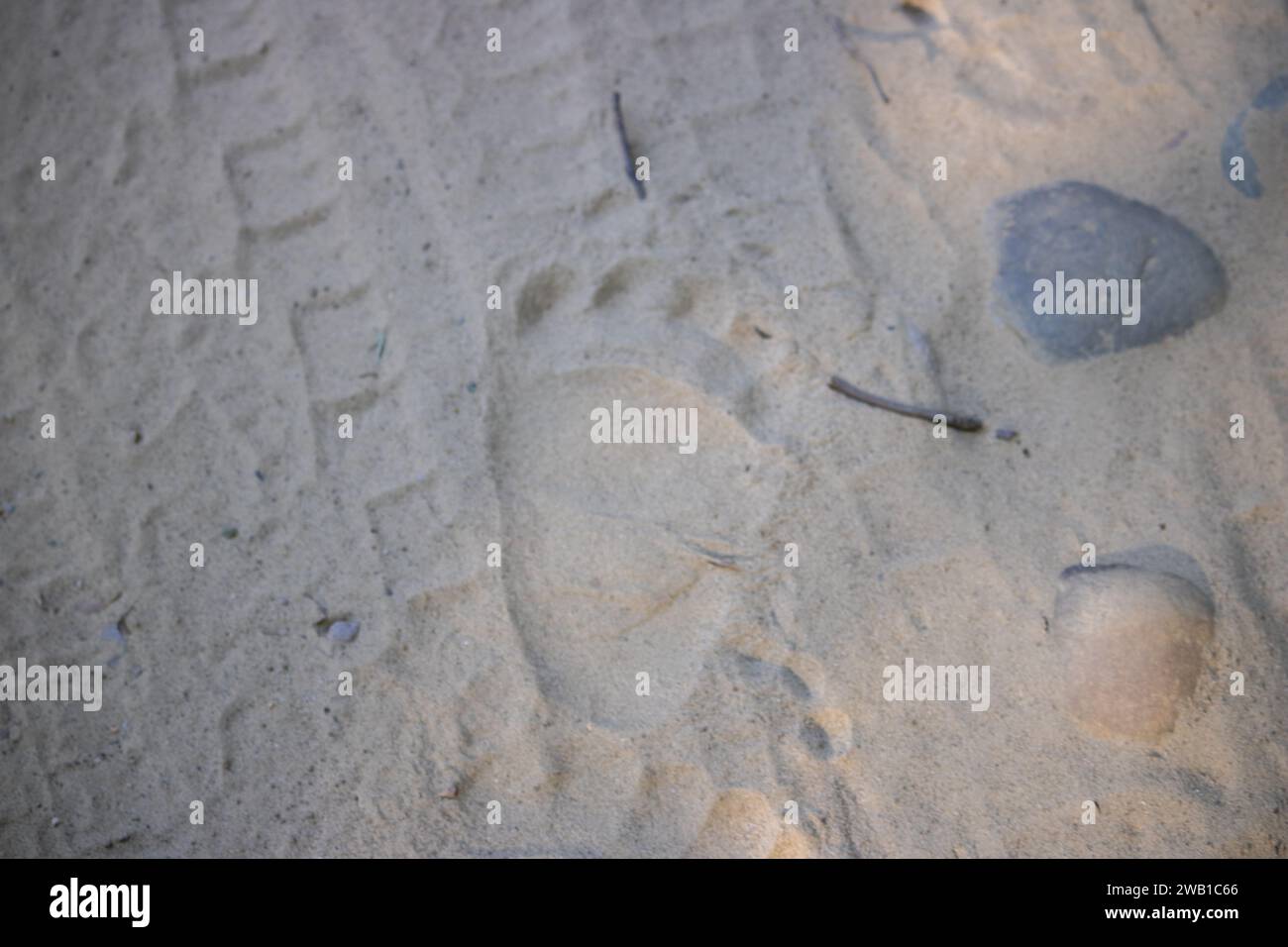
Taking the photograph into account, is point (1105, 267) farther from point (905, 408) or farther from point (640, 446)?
point (640, 446)

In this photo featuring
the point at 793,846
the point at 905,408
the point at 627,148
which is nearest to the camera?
the point at 793,846

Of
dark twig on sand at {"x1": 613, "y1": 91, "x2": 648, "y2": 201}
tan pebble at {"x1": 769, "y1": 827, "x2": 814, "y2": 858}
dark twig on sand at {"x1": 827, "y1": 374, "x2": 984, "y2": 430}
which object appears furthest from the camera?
dark twig on sand at {"x1": 613, "y1": 91, "x2": 648, "y2": 201}

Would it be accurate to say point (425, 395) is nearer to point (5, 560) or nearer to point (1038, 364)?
point (5, 560)

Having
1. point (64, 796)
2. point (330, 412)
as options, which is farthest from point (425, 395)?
point (64, 796)

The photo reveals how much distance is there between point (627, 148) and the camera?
8.22 feet

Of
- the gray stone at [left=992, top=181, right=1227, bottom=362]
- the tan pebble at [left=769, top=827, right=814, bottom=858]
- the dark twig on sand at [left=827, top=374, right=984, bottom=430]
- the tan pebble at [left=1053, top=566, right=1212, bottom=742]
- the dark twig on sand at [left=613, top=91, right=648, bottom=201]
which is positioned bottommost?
the tan pebble at [left=769, top=827, right=814, bottom=858]

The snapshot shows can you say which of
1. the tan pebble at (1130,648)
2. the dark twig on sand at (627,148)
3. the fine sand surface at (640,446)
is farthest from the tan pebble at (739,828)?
the dark twig on sand at (627,148)

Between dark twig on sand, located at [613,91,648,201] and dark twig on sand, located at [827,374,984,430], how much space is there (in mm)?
670

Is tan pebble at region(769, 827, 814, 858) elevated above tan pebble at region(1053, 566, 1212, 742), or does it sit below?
below

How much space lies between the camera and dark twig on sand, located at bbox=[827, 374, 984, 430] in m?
2.21

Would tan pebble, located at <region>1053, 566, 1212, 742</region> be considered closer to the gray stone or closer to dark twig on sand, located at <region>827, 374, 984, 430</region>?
dark twig on sand, located at <region>827, 374, 984, 430</region>

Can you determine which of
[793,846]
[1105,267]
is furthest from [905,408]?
[793,846]

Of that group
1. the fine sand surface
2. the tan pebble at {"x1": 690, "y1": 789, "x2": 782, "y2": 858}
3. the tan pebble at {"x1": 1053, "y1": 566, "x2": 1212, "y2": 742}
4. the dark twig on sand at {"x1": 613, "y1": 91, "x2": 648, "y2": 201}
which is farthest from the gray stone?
the tan pebble at {"x1": 690, "y1": 789, "x2": 782, "y2": 858}

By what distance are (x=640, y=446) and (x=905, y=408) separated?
1.86 feet
